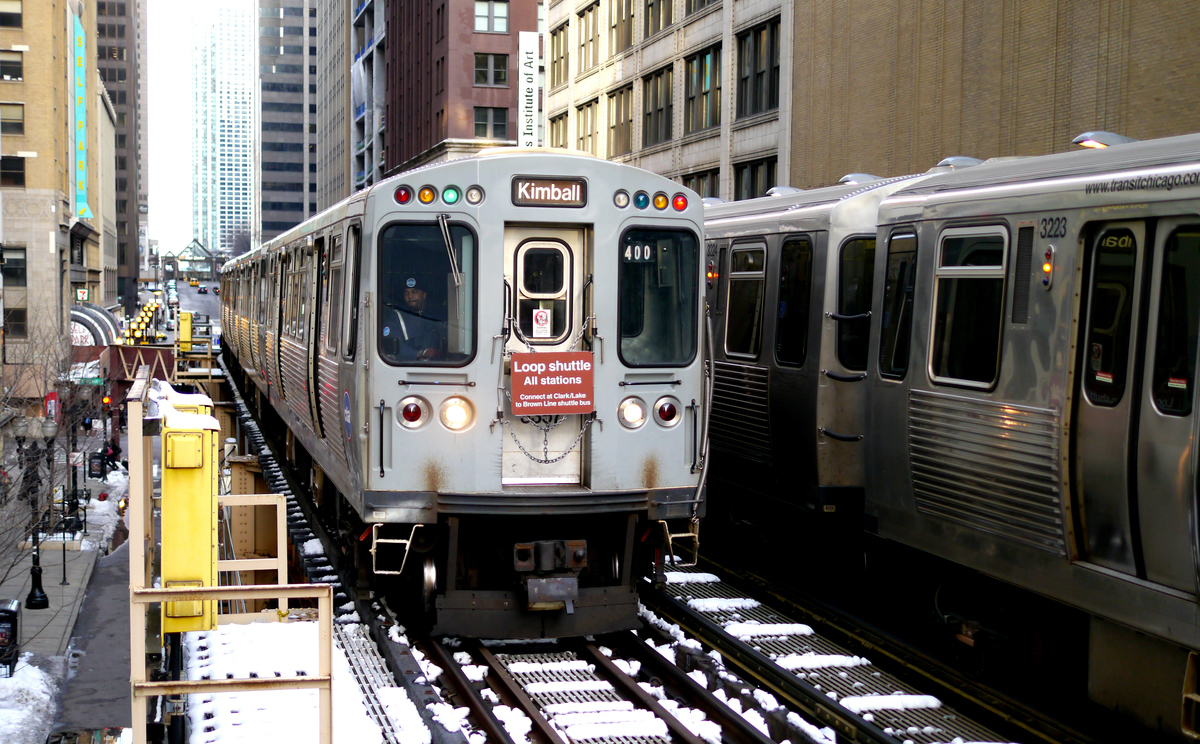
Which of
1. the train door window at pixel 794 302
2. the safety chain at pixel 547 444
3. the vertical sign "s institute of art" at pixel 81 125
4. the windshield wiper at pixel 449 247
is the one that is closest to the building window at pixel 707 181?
the train door window at pixel 794 302

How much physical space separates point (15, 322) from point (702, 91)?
118ft

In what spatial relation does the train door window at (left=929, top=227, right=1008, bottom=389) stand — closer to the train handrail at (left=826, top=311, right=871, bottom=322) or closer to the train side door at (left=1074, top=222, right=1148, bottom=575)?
the train side door at (left=1074, top=222, right=1148, bottom=575)

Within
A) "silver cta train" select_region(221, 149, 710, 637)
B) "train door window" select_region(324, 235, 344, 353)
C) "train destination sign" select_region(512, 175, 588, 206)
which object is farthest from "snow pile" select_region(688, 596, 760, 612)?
"train door window" select_region(324, 235, 344, 353)

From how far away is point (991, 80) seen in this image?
19641 mm

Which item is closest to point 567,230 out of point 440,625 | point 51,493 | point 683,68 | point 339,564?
point 440,625

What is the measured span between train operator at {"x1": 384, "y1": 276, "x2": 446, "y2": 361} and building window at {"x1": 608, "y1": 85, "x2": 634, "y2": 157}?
2931 cm

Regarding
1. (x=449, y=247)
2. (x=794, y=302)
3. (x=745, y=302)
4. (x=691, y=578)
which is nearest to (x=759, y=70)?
(x=745, y=302)

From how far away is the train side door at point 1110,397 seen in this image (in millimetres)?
6707

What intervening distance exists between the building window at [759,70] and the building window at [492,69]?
33.9 meters

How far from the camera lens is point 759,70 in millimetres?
28766

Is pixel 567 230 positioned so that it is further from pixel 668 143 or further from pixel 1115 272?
pixel 668 143

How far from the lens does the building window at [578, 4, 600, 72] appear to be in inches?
1571

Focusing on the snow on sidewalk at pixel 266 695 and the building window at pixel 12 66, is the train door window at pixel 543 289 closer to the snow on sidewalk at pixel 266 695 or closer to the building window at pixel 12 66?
the snow on sidewalk at pixel 266 695

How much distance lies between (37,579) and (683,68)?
75.2 ft
